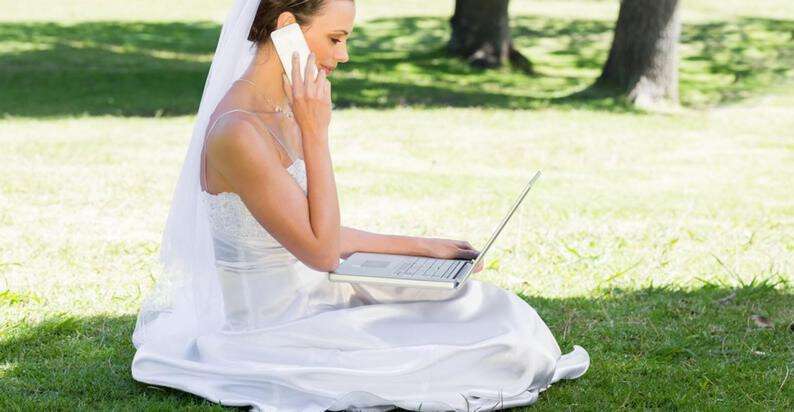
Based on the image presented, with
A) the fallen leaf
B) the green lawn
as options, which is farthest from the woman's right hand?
the fallen leaf

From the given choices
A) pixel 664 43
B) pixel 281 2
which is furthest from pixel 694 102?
pixel 281 2

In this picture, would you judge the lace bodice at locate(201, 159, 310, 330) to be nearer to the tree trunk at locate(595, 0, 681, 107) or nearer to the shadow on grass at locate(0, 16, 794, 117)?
the shadow on grass at locate(0, 16, 794, 117)

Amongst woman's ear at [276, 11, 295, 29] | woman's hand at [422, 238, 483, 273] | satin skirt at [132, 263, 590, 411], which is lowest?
satin skirt at [132, 263, 590, 411]

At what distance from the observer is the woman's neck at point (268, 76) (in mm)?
4426

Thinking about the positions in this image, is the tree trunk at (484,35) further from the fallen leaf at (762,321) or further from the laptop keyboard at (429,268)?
the laptop keyboard at (429,268)

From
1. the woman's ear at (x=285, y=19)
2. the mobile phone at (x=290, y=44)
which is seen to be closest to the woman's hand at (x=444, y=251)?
the mobile phone at (x=290, y=44)

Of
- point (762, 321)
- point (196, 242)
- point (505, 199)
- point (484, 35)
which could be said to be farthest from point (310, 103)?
point (484, 35)

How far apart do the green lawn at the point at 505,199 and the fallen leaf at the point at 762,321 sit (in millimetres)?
55

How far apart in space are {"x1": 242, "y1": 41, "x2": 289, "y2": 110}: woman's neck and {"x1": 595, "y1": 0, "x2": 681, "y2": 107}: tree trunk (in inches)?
417

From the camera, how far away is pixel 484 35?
18.7 m

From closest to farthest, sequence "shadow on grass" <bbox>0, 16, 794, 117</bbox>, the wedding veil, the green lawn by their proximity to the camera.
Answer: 1. the wedding veil
2. the green lawn
3. "shadow on grass" <bbox>0, 16, 794, 117</bbox>

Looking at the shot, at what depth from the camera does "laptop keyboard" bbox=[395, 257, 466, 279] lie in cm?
439

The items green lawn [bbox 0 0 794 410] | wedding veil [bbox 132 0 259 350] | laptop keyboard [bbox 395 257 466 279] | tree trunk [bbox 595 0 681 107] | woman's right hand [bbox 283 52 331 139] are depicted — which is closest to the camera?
woman's right hand [bbox 283 52 331 139]

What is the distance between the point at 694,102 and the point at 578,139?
13.3ft
